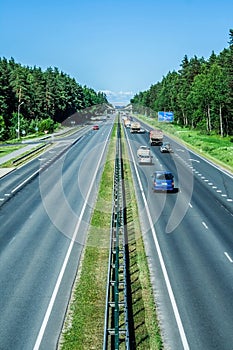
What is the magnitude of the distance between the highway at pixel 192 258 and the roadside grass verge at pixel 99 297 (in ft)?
1.42

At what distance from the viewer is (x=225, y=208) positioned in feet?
110

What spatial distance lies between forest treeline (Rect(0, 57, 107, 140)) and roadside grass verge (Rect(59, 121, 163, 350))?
6737 centimetres

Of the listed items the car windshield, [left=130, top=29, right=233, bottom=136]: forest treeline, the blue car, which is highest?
[left=130, top=29, right=233, bottom=136]: forest treeline

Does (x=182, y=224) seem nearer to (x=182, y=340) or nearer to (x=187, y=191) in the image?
(x=187, y=191)

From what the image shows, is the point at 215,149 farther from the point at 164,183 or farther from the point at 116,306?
the point at 116,306

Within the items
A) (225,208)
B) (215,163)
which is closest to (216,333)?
(225,208)

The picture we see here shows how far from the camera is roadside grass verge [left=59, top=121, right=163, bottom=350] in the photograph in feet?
50.0

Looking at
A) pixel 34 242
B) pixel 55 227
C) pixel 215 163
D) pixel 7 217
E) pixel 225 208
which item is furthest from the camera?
pixel 215 163

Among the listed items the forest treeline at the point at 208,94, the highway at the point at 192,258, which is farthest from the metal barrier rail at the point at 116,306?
the forest treeline at the point at 208,94

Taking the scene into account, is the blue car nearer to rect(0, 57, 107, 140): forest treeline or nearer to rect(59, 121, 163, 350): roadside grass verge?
rect(59, 121, 163, 350): roadside grass verge

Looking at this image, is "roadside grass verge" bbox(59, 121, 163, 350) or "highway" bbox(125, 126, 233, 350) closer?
"roadside grass verge" bbox(59, 121, 163, 350)

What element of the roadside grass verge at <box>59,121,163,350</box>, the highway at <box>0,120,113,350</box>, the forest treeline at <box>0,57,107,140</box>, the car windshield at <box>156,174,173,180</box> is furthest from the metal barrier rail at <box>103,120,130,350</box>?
the forest treeline at <box>0,57,107,140</box>

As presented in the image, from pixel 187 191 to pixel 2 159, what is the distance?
2920 centimetres

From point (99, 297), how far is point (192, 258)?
623 centimetres
